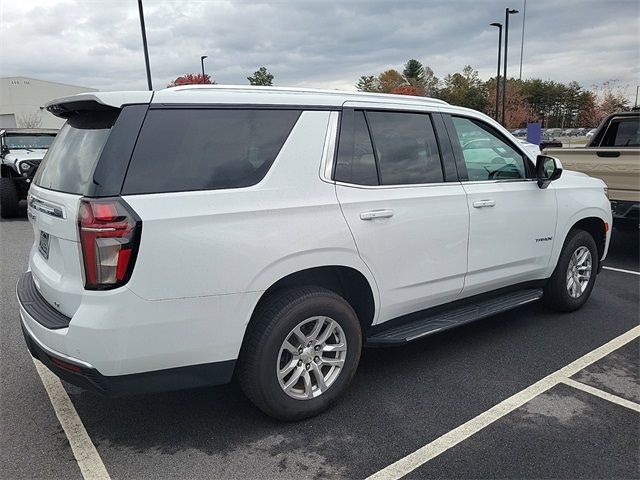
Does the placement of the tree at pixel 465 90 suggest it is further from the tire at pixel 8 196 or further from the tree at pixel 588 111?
the tire at pixel 8 196

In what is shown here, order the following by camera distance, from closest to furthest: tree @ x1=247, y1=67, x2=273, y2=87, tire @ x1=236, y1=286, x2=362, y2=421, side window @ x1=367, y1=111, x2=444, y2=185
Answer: tire @ x1=236, y1=286, x2=362, y2=421 → side window @ x1=367, y1=111, x2=444, y2=185 → tree @ x1=247, y1=67, x2=273, y2=87

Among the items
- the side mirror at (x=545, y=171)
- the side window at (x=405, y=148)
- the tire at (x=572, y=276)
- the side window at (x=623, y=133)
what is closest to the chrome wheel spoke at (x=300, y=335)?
the side window at (x=405, y=148)

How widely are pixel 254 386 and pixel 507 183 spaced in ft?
8.24

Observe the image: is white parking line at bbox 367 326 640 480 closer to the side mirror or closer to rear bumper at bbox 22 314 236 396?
rear bumper at bbox 22 314 236 396

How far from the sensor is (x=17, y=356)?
3998mm

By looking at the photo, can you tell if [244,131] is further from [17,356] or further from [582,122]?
[582,122]

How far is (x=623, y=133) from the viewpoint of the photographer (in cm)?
791

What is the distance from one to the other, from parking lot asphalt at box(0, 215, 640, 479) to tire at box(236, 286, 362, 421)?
6.1 inches

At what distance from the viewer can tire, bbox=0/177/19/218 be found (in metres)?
10.7

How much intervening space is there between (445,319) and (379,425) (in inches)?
39.3

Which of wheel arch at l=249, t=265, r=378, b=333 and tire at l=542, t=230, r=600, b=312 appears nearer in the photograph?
wheel arch at l=249, t=265, r=378, b=333

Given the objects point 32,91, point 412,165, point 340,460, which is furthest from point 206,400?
point 32,91

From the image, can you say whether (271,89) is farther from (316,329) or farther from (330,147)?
(316,329)

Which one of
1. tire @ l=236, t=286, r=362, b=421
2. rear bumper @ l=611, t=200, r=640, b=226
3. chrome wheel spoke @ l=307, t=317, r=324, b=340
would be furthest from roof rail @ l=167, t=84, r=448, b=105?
rear bumper @ l=611, t=200, r=640, b=226
